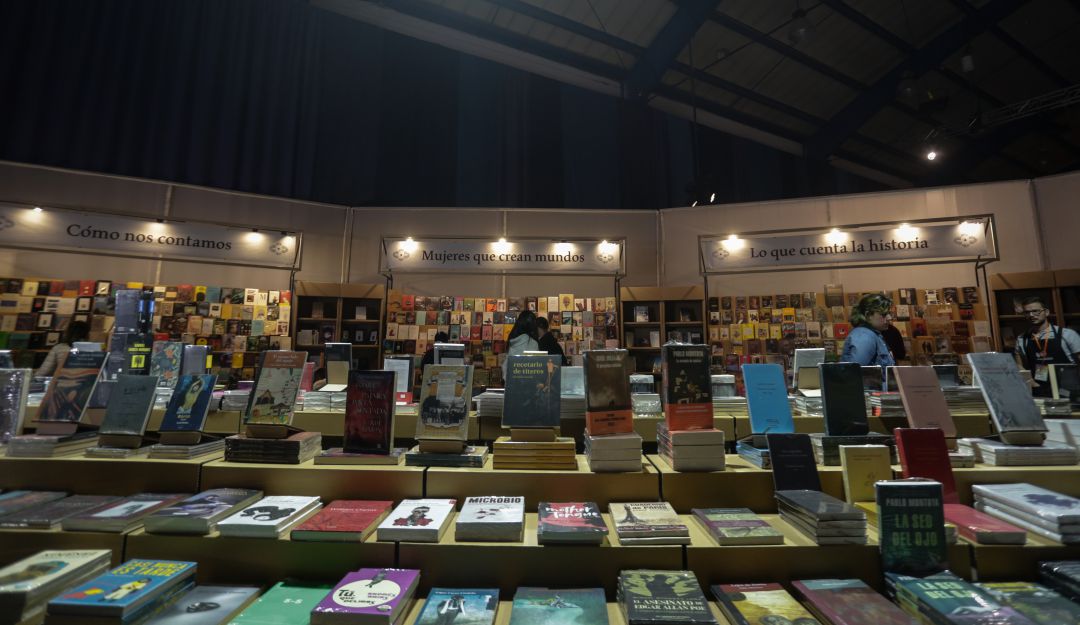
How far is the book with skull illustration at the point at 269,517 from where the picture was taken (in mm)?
1387

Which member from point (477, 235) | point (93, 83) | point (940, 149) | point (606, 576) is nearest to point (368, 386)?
point (606, 576)

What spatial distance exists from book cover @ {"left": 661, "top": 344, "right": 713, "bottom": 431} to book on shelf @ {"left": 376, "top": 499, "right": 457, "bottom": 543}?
88 cm

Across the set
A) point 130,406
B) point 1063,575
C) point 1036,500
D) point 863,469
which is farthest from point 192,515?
point 1036,500

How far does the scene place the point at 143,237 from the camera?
5.56 m

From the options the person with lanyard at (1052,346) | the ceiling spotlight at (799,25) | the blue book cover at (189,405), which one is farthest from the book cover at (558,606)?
the ceiling spotlight at (799,25)

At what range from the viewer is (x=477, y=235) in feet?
21.3

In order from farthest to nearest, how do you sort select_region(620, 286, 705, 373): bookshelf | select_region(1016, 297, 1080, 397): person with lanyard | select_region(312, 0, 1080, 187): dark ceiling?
select_region(312, 0, 1080, 187): dark ceiling, select_region(620, 286, 705, 373): bookshelf, select_region(1016, 297, 1080, 397): person with lanyard

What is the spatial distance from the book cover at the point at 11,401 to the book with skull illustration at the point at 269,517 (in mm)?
1235

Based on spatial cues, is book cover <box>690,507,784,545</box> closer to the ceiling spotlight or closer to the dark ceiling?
the dark ceiling

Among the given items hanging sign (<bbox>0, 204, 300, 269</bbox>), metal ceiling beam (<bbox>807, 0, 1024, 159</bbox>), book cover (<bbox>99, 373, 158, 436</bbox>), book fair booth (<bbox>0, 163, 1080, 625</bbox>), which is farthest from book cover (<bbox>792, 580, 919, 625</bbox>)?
metal ceiling beam (<bbox>807, 0, 1024, 159</bbox>)

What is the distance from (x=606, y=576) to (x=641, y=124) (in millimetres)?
7973

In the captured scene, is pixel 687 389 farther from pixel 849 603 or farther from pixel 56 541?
pixel 56 541

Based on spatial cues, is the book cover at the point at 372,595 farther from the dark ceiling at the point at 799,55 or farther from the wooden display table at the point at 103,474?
the dark ceiling at the point at 799,55

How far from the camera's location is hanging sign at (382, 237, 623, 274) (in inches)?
251
